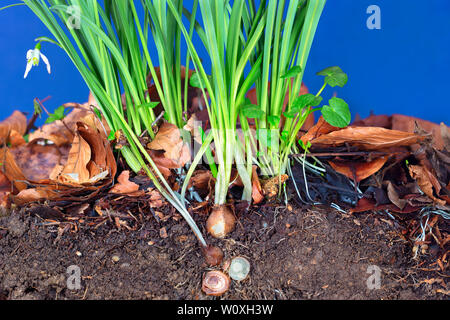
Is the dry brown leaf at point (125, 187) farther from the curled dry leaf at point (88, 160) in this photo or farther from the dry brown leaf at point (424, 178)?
the dry brown leaf at point (424, 178)

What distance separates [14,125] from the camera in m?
1.26

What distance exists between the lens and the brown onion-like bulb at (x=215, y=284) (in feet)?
2.50

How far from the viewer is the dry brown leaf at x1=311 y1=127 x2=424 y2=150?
831 mm

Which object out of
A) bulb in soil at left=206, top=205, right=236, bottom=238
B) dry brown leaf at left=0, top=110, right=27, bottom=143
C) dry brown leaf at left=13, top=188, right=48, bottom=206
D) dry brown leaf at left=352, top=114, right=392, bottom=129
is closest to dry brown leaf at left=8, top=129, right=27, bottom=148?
dry brown leaf at left=0, top=110, right=27, bottom=143

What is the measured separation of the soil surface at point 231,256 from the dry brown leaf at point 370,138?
155 millimetres

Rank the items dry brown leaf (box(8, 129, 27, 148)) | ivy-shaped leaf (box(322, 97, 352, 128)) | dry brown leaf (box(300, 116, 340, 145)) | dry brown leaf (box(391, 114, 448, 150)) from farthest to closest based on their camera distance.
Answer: dry brown leaf (box(8, 129, 27, 148))
dry brown leaf (box(391, 114, 448, 150))
dry brown leaf (box(300, 116, 340, 145))
ivy-shaped leaf (box(322, 97, 352, 128))

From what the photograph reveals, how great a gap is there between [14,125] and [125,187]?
0.62 m

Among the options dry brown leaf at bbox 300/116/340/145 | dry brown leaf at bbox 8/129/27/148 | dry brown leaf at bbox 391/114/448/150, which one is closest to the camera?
dry brown leaf at bbox 300/116/340/145

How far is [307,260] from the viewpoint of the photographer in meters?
0.79

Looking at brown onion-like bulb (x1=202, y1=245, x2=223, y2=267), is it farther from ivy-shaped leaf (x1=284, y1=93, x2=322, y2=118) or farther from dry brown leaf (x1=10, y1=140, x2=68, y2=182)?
dry brown leaf (x1=10, y1=140, x2=68, y2=182)

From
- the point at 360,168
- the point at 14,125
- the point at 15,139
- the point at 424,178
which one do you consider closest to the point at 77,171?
the point at 15,139

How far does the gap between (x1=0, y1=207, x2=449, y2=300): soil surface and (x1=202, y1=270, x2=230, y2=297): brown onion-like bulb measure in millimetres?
13

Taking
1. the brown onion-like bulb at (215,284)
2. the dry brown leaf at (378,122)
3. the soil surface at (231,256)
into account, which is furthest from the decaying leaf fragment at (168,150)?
the dry brown leaf at (378,122)
